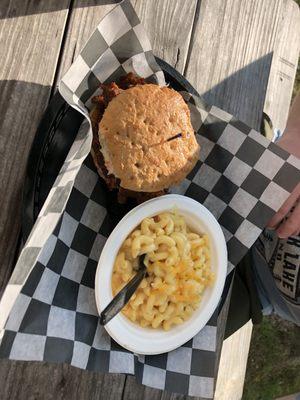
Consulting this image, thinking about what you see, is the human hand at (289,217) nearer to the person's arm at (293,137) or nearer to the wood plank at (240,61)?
the person's arm at (293,137)

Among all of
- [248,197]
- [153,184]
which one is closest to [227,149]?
[248,197]

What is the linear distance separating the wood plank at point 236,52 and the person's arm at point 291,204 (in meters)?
0.15

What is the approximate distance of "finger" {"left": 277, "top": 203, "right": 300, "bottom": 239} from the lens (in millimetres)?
1393

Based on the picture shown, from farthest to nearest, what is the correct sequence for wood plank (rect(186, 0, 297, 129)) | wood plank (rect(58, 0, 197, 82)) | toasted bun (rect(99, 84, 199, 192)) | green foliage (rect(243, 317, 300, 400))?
1. green foliage (rect(243, 317, 300, 400))
2. wood plank (rect(186, 0, 297, 129))
3. wood plank (rect(58, 0, 197, 82))
4. toasted bun (rect(99, 84, 199, 192))

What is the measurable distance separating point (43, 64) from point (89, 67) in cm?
19

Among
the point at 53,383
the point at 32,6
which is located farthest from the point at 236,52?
the point at 53,383

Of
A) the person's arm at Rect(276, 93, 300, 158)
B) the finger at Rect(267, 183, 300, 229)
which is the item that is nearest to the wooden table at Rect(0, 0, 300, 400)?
the person's arm at Rect(276, 93, 300, 158)

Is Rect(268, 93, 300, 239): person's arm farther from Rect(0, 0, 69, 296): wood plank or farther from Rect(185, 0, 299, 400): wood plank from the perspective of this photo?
Rect(0, 0, 69, 296): wood plank

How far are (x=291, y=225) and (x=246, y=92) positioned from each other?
459 millimetres

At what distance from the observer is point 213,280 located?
4.40 feet

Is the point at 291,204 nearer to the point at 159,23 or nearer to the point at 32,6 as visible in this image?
the point at 159,23

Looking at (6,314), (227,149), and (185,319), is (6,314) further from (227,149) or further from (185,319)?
(227,149)

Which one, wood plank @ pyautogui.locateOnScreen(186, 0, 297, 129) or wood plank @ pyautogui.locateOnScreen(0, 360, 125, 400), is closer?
wood plank @ pyautogui.locateOnScreen(0, 360, 125, 400)

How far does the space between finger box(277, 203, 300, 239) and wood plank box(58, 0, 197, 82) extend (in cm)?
54
